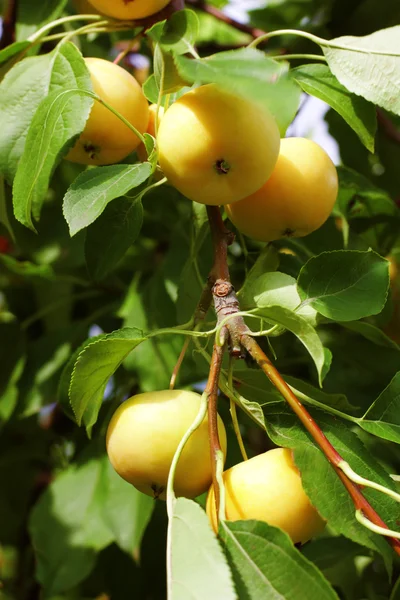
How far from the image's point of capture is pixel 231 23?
1.16 m

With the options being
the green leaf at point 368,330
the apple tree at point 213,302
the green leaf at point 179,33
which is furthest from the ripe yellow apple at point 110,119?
the green leaf at point 368,330

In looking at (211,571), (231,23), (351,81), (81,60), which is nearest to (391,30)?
(351,81)

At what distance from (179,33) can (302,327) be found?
30 centimetres

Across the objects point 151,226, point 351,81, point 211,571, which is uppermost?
point 351,81

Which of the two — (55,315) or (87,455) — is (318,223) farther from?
(55,315)

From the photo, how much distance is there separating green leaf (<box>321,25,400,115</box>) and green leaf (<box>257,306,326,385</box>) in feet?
0.88

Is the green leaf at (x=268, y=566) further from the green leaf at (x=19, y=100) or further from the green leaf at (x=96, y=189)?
the green leaf at (x=19, y=100)

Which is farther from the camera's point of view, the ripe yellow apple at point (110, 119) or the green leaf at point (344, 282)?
the ripe yellow apple at point (110, 119)

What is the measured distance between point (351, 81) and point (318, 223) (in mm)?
154

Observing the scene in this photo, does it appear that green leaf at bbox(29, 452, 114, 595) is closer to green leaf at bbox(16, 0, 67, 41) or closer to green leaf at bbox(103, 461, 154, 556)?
green leaf at bbox(103, 461, 154, 556)

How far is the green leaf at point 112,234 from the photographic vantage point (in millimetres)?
738

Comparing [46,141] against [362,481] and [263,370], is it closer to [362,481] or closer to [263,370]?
[263,370]

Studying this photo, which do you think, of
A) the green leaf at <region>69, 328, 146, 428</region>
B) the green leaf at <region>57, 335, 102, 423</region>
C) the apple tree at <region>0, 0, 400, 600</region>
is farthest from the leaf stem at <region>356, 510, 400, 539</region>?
the green leaf at <region>57, 335, 102, 423</region>

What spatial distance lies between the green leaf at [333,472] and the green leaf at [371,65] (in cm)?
33
